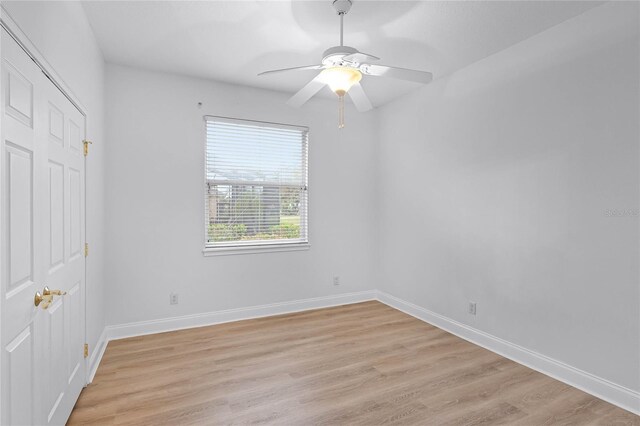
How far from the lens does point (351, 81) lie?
89.0 inches

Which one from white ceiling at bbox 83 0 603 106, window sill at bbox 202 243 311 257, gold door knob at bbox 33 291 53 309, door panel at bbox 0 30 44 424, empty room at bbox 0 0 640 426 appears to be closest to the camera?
door panel at bbox 0 30 44 424

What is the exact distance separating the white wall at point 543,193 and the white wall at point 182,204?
1.20m

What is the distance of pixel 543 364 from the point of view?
8.80 feet

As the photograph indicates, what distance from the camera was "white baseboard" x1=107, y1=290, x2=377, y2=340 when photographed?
3375mm

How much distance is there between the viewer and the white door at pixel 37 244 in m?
1.28

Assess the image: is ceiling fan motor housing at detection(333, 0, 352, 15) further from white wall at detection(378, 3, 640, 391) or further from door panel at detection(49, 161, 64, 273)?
door panel at detection(49, 161, 64, 273)

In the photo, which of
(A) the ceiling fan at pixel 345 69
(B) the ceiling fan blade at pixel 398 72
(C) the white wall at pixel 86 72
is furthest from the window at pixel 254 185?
(B) the ceiling fan blade at pixel 398 72

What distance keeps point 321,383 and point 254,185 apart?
2264mm

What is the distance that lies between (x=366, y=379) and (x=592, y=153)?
2302 mm

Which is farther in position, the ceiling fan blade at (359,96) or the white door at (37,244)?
the ceiling fan blade at (359,96)

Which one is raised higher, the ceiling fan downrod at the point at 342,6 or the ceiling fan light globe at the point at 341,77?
the ceiling fan downrod at the point at 342,6

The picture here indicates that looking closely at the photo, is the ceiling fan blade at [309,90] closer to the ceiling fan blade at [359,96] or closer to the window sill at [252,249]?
the ceiling fan blade at [359,96]

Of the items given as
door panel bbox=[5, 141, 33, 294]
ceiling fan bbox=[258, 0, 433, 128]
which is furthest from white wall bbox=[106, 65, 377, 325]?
door panel bbox=[5, 141, 33, 294]

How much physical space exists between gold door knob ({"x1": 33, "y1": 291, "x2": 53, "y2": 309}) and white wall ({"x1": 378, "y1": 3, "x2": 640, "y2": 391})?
323 cm
